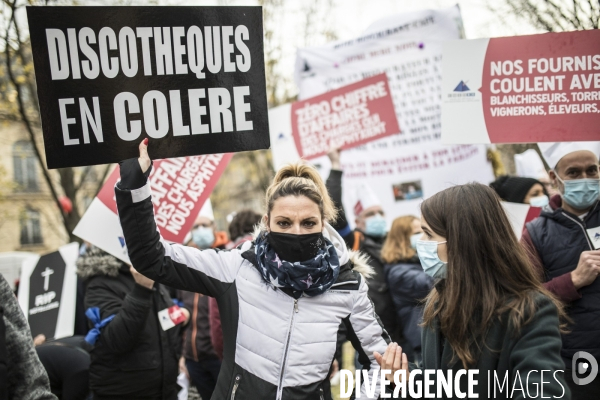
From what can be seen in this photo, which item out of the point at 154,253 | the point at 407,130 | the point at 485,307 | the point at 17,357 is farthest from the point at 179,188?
the point at 407,130

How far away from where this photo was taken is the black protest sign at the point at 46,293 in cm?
465

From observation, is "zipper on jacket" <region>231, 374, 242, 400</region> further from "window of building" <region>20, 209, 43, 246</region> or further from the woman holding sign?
"window of building" <region>20, 209, 43, 246</region>

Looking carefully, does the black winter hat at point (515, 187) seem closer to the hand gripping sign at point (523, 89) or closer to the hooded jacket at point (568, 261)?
the hooded jacket at point (568, 261)

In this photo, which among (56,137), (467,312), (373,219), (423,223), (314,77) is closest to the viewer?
(467,312)

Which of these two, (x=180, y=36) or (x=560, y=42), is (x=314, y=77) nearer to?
(x=560, y=42)

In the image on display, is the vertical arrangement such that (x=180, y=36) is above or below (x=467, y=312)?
above

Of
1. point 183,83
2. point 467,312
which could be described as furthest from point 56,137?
point 467,312

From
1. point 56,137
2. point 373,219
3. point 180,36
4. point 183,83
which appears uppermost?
point 180,36

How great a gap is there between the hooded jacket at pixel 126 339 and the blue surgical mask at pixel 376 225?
257 centimetres

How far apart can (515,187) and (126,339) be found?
397cm

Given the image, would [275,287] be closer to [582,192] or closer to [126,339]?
[126,339]

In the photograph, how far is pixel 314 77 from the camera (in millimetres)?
7828

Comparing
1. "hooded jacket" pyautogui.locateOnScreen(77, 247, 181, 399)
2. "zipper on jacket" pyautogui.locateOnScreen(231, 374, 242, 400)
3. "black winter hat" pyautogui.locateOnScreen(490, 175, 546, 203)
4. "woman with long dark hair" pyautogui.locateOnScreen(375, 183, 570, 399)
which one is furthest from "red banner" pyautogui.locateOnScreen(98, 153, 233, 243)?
"black winter hat" pyautogui.locateOnScreen(490, 175, 546, 203)

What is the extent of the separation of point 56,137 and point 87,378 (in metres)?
2.25
